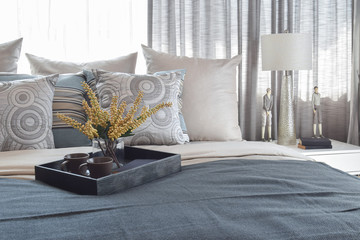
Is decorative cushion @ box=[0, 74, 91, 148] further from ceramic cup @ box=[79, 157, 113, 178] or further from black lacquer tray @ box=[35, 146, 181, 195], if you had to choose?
ceramic cup @ box=[79, 157, 113, 178]

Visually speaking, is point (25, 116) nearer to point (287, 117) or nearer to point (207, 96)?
point (207, 96)

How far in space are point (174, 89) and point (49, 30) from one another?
129cm

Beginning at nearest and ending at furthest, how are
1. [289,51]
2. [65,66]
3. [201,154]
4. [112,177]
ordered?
[112,177]
[201,154]
[65,66]
[289,51]

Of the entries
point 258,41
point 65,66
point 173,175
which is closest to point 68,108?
point 65,66

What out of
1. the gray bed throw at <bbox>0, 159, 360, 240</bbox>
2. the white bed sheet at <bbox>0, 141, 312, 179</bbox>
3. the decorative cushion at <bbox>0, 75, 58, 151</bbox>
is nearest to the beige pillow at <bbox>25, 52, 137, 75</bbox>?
the decorative cushion at <bbox>0, 75, 58, 151</bbox>

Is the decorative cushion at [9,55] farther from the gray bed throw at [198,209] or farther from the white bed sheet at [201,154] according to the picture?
the gray bed throw at [198,209]

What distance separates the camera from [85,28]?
2902mm

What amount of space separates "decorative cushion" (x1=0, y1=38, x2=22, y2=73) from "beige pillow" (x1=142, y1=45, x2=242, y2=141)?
864 mm

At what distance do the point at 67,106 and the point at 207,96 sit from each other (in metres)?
0.83

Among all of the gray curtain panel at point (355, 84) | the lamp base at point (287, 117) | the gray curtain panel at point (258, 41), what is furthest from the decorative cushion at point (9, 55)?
the gray curtain panel at point (355, 84)

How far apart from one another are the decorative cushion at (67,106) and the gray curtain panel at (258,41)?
0.95 meters

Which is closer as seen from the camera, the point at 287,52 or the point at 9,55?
the point at 9,55

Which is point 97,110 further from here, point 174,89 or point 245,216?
point 174,89

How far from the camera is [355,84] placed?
3.21 meters
